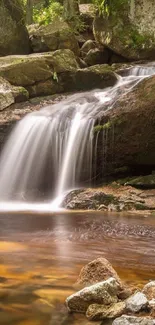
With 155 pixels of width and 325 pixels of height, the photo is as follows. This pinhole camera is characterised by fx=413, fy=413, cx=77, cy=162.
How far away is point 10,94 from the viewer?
14195 millimetres

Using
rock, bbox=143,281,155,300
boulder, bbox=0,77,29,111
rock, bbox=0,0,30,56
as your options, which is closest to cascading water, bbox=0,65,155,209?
boulder, bbox=0,77,29,111

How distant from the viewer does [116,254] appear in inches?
204

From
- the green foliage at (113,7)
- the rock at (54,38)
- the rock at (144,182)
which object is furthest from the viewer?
the rock at (54,38)

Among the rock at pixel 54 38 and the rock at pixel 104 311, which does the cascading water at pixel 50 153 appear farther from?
the rock at pixel 104 311

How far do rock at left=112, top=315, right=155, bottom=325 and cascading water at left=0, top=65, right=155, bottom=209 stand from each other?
8554 mm

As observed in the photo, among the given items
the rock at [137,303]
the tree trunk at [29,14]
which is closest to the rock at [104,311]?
the rock at [137,303]

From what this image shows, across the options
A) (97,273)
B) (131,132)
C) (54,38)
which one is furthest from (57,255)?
(54,38)

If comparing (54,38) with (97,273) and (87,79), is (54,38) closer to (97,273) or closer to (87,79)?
(87,79)

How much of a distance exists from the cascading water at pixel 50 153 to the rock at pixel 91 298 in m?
8.04

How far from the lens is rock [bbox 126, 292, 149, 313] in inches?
117

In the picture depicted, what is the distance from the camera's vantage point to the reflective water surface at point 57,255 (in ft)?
10.8

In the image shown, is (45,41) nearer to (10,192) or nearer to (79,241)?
(10,192)

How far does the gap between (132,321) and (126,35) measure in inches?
621

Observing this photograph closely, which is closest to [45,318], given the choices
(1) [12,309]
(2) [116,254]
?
(1) [12,309]
